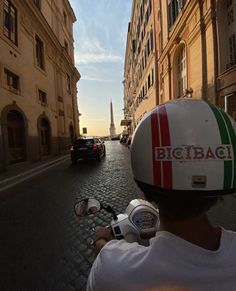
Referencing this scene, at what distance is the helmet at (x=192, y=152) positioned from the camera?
120cm

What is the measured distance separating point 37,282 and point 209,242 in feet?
8.47

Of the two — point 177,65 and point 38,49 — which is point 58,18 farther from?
point 177,65

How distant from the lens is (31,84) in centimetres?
1925

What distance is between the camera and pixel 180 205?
116 centimetres

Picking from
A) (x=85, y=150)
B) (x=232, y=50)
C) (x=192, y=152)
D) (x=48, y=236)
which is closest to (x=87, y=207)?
(x=192, y=152)

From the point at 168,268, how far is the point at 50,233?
13.2 ft

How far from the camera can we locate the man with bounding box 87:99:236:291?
0.96m

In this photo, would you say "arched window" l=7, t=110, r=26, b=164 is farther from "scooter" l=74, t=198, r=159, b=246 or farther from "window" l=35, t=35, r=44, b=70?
"scooter" l=74, t=198, r=159, b=246

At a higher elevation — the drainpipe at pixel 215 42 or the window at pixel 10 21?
the window at pixel 10 21

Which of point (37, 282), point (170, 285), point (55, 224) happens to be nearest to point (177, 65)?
point (55, 224)

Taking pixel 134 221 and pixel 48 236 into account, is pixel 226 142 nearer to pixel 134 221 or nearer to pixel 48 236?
pixel 134 221

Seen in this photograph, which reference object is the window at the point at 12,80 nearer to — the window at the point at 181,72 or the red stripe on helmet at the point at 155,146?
the window at the point at 181,72

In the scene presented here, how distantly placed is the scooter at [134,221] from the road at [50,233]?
1635 mm

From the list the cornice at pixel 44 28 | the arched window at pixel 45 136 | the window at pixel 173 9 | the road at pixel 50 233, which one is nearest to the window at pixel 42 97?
the arched window at pixel 45 136
